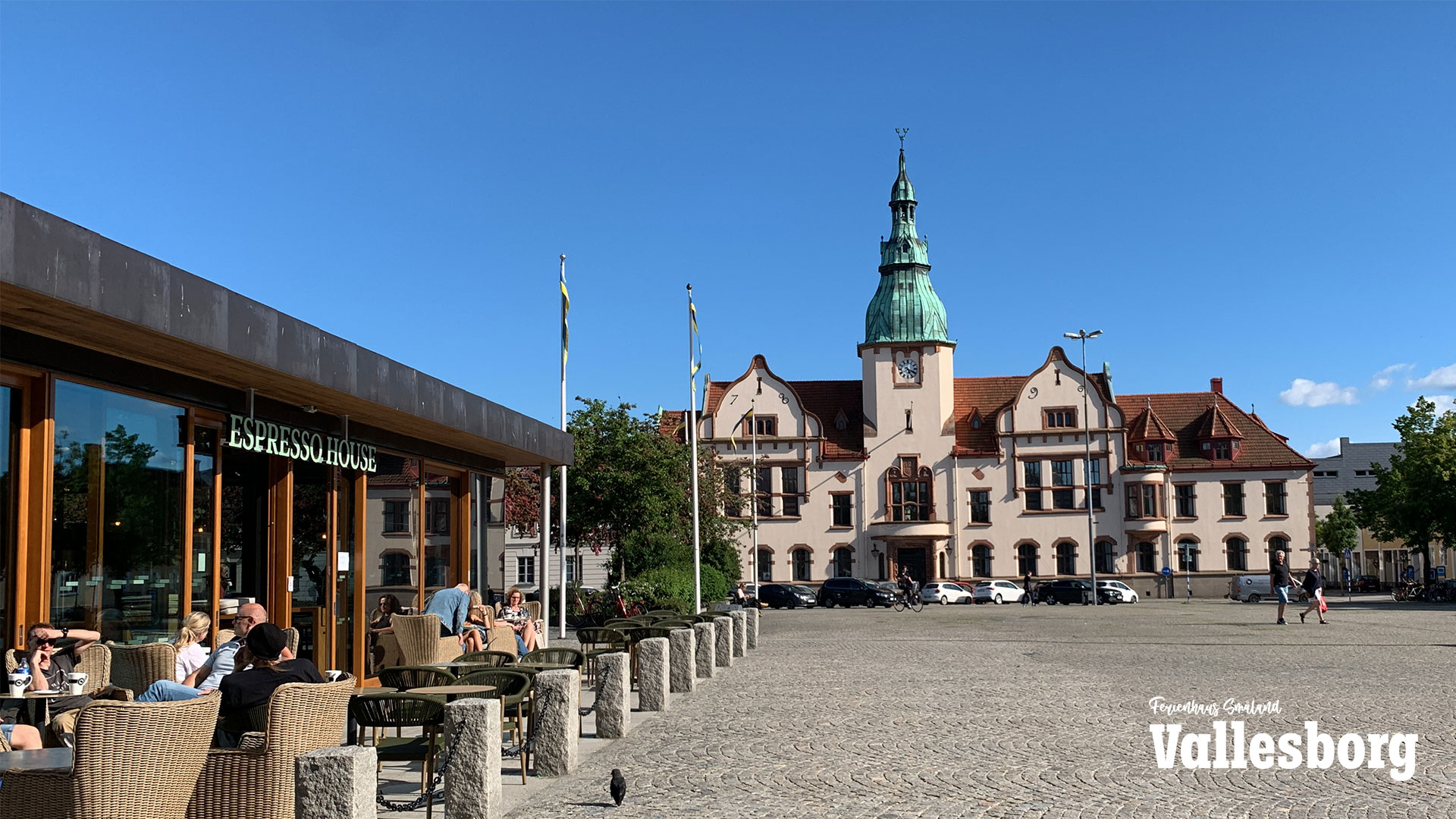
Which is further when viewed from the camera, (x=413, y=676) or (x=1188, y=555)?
(x=1188, y=555)

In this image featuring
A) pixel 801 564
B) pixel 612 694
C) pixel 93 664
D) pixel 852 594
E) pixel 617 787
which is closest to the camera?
pixel 617 787

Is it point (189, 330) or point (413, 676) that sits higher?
point (189, 330)

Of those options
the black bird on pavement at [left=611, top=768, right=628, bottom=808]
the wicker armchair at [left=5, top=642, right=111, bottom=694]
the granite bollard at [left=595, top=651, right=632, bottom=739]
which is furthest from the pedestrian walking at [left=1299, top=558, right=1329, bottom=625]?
the wicker armchair at [left=5, top=642, right=111, bottom=694]

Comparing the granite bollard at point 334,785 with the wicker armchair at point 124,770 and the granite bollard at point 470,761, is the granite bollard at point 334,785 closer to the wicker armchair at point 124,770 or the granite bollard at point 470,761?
the wicker armchair at point 124,770

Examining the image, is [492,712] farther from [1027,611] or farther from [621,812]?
[1027,611]

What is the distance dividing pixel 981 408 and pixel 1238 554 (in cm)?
1485

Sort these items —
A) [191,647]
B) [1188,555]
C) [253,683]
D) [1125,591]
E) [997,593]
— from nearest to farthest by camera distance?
[253,683]
[191,647]
[1125,591]
[997,593]
[1188,555]

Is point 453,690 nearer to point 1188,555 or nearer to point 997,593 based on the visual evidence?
point 997,593

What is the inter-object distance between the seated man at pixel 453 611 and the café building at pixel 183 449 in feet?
4.25

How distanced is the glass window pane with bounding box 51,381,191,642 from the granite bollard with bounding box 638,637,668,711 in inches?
177

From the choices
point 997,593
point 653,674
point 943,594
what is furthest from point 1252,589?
point 653,674

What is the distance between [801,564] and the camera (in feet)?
232

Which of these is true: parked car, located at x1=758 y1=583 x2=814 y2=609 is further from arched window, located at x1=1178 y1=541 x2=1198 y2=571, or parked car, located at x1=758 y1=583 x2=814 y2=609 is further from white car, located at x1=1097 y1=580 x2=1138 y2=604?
arched window, located at x1=1178 y1=541 x2=1198 y2=571

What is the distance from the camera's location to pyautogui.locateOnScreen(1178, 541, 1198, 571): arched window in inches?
2708
